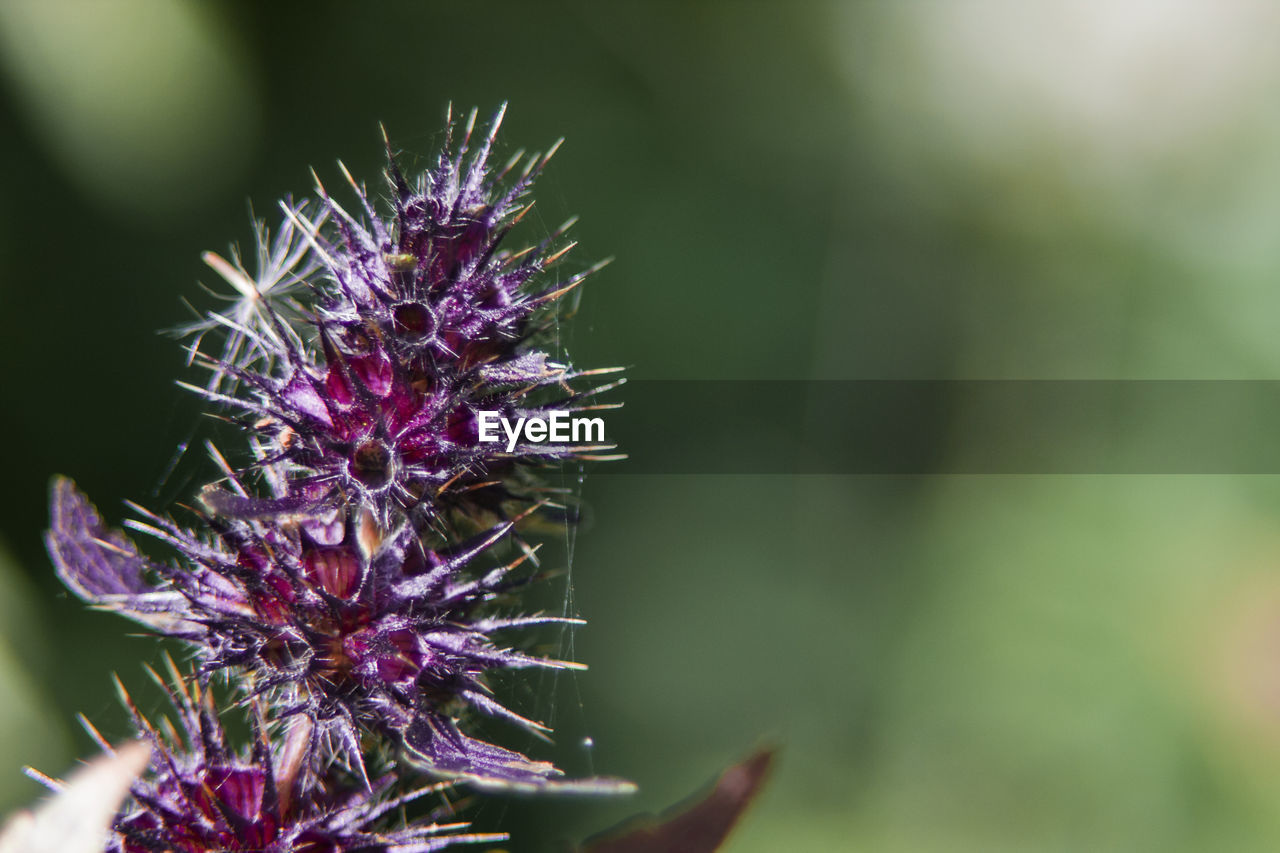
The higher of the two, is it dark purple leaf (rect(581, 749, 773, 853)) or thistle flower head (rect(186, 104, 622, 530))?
thistle flower head (rect(186, 104, 622, 530))

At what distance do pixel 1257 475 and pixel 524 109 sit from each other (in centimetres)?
221

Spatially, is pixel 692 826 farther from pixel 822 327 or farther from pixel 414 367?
pixel 822 327

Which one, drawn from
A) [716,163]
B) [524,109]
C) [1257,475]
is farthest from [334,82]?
[1257,475]

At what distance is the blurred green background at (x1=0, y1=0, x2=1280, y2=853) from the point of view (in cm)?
227

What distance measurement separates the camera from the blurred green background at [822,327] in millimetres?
2273

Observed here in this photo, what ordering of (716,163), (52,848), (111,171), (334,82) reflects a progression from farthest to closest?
1. (716,163)
2. (334,82)
3. (111,171)
4. (52,848)

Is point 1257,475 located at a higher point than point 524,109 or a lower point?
lower

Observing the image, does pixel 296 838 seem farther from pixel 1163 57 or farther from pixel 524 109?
pixel 1163 57

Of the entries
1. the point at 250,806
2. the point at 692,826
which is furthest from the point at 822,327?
the point at 250,806

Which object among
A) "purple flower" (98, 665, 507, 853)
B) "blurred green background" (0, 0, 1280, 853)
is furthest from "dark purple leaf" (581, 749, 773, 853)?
"blurred green background" (0, 0, 1280, 853)

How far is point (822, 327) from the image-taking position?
288 cm

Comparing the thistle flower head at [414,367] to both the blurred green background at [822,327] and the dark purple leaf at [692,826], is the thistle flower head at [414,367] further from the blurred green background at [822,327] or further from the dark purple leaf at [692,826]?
the blurred green background at [822,327]

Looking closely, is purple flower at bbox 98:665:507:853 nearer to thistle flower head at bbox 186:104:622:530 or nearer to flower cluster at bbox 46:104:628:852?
flower cluster at bbox 46:104:628:852

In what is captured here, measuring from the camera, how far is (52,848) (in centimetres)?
74
